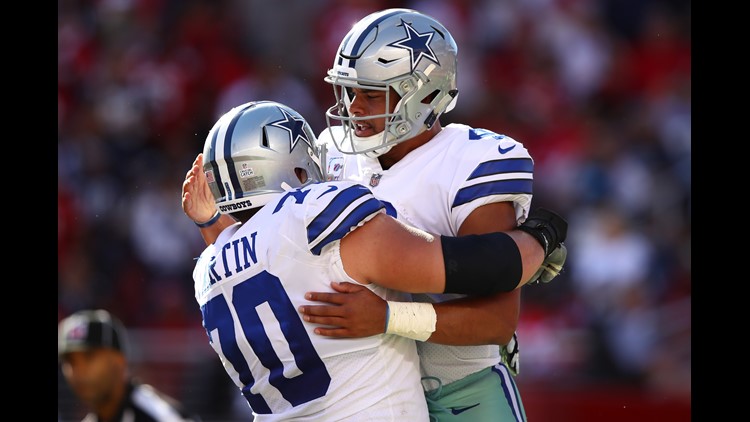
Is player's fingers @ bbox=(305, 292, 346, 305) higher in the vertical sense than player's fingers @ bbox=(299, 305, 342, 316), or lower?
higher

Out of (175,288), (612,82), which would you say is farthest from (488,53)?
(175,288)

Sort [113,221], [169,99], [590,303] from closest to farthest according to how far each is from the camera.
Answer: [590,303], [113,221], [169,99]

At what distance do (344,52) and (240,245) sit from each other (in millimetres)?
810

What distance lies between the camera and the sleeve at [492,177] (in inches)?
131

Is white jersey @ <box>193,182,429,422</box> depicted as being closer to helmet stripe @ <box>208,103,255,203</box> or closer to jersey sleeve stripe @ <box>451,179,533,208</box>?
helmet stripe @ <box>208,103,255,203</box>

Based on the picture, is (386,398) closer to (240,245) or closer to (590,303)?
(240,245)

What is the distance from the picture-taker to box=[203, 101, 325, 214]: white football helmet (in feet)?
10.5

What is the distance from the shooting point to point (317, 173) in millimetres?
3355

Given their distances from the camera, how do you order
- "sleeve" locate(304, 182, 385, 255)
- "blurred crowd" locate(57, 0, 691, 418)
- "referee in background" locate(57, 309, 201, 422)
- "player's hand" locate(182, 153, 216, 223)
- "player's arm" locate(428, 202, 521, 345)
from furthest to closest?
1. "blurred crowd" locate(57, 0, 691, 418)
2. "referee in background" locate(57, 309, 201, 422)
3. "player's hand" locate(182, 153, 216, 223)
4. "player's arm" locate(428, 202, 521, 345)
5. "sleeve" locate(304, 182, 385, 255)

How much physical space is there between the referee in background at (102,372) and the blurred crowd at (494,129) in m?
2.85

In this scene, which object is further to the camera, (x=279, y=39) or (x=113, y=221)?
(x=279, y=39)

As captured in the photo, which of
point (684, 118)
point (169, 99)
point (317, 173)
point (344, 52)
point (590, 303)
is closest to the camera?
point (317, 173)

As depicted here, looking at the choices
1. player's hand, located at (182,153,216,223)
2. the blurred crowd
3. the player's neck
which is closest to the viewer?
the player's neck

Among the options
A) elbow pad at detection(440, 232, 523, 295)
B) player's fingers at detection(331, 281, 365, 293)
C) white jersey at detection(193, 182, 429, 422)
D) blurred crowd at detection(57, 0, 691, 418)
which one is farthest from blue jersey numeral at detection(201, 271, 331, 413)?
blurred crowd at detection(57, 0, 691, 418)
